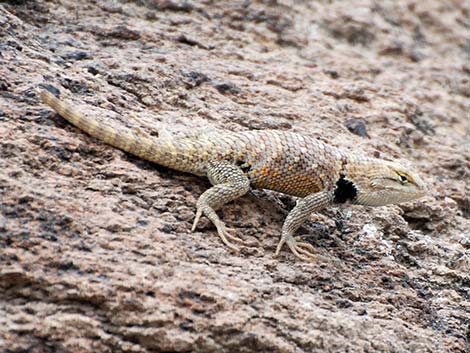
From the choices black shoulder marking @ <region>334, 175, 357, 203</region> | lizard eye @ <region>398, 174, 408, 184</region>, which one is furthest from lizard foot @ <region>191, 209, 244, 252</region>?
lizard eye @ <region>398, 174, 408, 184</region>

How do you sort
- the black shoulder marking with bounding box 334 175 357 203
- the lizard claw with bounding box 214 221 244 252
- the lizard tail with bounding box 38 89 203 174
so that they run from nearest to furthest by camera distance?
the lizard claw with bounding box 214 221 244 252 < the lizard tail with bounding box 38 89 203 174 < the black shoulder marking with bounding box 334 175 357 203

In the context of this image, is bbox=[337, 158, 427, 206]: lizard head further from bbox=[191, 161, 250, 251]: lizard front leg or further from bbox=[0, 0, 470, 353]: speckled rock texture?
bbox=[191, 161, 250, 251]: lizard front leg

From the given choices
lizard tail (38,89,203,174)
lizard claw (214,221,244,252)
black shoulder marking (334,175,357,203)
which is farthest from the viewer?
black shoulder marking (334,175,357,203)

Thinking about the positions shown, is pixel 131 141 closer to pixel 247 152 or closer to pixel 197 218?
pixel 197 218

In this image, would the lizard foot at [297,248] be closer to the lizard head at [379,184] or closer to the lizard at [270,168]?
the lizard at [270,168]

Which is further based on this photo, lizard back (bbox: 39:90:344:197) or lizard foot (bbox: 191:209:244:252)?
lizard back (bbox: 39:90:344:197)

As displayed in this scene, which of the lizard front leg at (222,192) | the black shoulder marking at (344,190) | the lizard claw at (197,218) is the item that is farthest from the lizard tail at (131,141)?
the black shoulder marking at (344,190)

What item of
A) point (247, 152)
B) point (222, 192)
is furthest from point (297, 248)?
point (247, 152)

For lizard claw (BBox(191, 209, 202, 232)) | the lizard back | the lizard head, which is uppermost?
the lizard back
